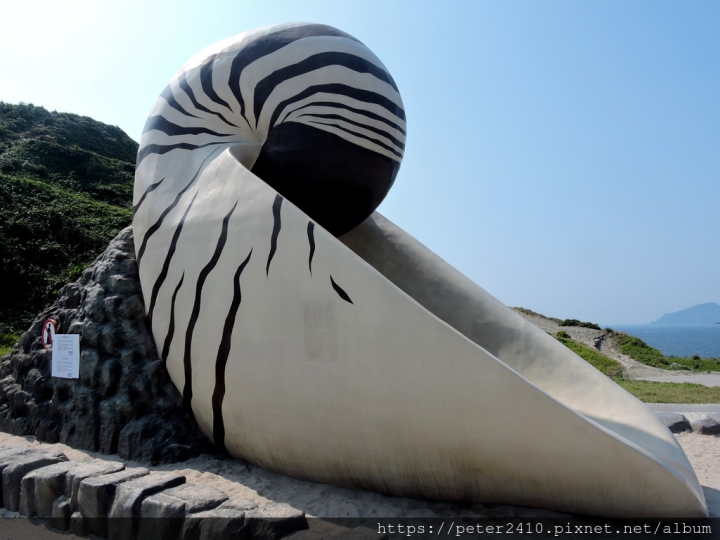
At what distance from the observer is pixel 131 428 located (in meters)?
5.16

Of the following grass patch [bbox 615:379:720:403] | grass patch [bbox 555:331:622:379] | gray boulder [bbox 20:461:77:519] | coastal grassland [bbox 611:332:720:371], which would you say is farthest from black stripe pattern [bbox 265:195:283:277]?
coastal grassland [bbox 611:332:720:371]

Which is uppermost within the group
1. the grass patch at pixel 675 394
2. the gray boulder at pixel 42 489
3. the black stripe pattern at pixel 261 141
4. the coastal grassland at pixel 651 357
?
the black stripe pattern at pixel 261 141

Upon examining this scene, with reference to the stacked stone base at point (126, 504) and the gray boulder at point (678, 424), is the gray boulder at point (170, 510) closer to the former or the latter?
the stacked stone base at point (126, 504)

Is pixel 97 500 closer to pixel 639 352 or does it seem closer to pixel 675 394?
pixel 675 394

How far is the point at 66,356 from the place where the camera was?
6.00m

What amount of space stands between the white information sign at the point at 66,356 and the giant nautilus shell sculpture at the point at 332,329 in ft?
4.10

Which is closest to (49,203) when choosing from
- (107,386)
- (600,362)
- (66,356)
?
(66,356)

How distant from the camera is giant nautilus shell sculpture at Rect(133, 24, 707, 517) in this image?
3457 millimetres

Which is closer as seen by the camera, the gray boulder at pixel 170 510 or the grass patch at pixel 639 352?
the gray boulder at pixel 170 510

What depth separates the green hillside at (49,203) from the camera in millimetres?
14727

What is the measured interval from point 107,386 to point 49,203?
17025 millimetres

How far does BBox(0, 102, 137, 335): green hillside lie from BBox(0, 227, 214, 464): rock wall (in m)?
8.32

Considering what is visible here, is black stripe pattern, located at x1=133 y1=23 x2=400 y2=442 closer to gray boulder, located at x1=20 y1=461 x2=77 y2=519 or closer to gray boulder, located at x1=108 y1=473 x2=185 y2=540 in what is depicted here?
gray boulder, located at x1=108 y1=473 x2=185 y2=540

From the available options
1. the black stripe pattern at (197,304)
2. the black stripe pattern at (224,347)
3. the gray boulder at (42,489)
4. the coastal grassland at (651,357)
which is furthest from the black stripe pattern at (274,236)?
the coastal grassland at (651,357)
